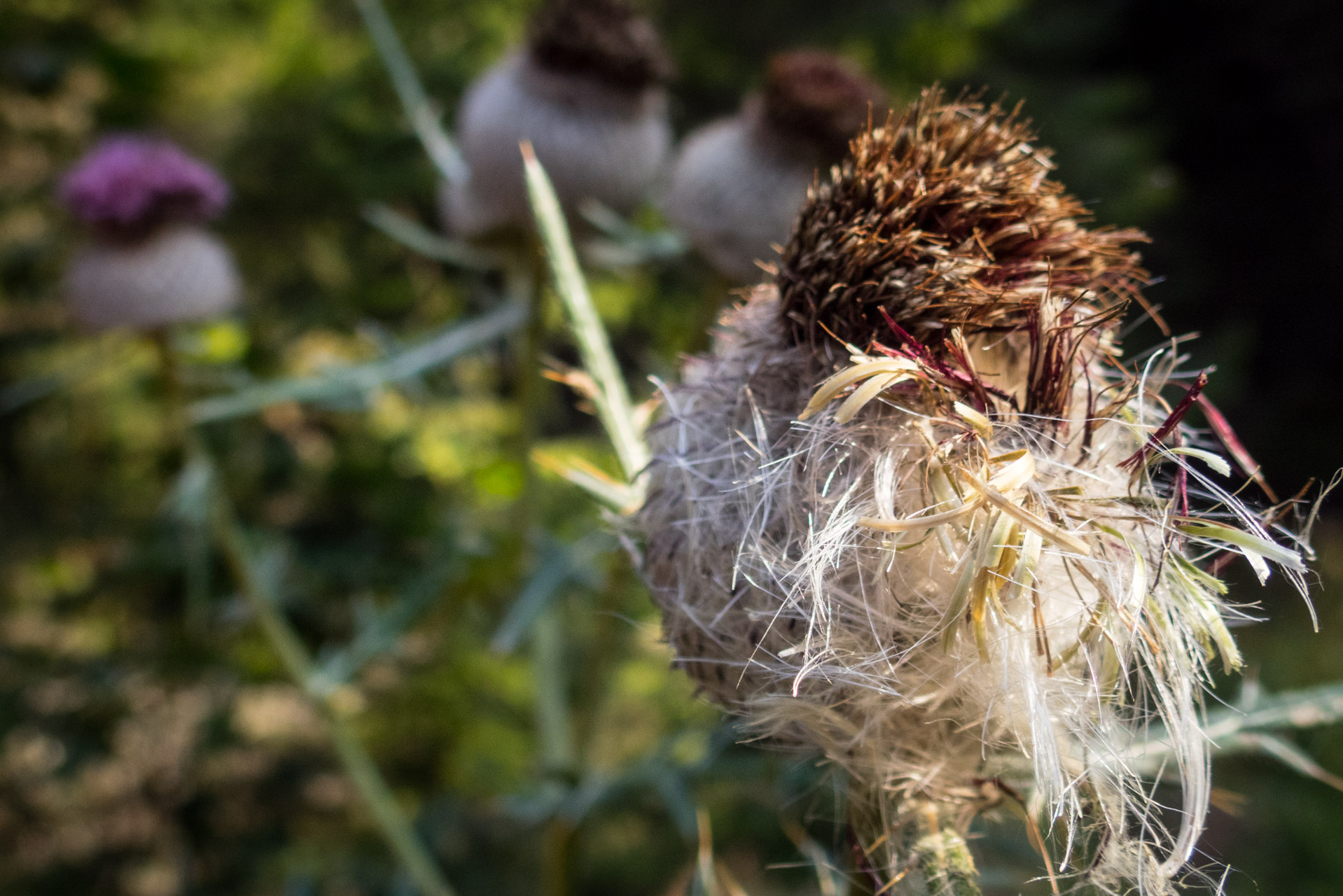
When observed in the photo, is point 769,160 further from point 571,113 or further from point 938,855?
point 938,855

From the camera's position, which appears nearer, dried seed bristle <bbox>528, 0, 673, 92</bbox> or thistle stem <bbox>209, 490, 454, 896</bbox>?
thistle stem <bbox>209, 490, 454, 896</bbox>

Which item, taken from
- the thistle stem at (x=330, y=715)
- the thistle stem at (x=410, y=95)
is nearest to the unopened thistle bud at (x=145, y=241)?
the thistle stem at (x=330, y=715)

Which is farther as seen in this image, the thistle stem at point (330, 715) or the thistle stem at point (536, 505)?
the thistle stem at point (536, 505)

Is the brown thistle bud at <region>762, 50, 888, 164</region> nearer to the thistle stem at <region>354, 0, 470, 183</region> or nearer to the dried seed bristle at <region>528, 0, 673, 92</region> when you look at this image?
the dried seed bristle at <region>528, 0, 673, 92</region>

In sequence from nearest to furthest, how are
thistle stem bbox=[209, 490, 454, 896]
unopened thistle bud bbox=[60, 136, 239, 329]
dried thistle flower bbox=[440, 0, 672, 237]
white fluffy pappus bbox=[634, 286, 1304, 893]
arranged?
1. white fluffy pappus bbox=[634, 286, 1304, 893]
2. thistle stem bbox=[209, 490, 454, 896]
3. dried thistle flower bbox=[440, 0, 672, 237]
4. unopened thistle bud bbox=[60, 136, 239, 329]

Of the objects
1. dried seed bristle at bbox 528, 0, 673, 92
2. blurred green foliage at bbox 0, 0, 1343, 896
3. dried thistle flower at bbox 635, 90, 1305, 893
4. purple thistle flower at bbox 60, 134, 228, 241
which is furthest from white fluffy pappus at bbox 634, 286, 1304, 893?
purple thistle flower at bbox 60, 134, 228, 241

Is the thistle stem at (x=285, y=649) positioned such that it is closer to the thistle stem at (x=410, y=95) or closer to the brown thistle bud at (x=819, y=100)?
Result: the thistle stem at (x=410, y=95)

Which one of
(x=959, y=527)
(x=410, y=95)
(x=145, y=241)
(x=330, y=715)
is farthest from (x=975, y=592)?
(x=145, y=241)

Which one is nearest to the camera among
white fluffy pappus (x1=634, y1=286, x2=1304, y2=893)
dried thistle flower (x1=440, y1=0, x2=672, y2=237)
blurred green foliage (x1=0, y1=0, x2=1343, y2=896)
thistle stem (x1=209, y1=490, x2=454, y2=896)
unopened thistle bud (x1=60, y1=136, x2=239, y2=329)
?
white fluffy pappus (x1=634, y1=286, x2=1304, y2=893)
